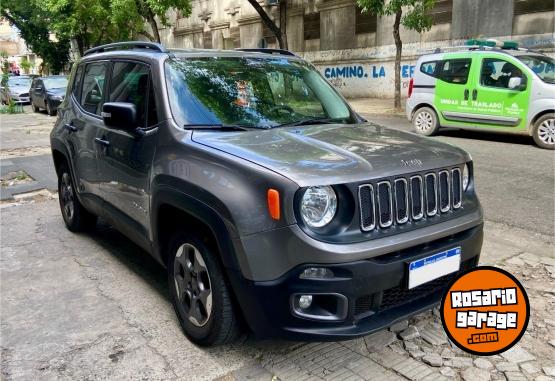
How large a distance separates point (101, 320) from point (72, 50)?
129 ft

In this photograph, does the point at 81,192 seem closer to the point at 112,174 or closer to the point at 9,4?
the point at 112,174

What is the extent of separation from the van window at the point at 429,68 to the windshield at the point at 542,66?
5.81ft

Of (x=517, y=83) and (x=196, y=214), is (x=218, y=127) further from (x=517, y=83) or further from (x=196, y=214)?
(x=517, y=83)

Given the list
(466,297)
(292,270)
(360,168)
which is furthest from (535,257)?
(292,270)

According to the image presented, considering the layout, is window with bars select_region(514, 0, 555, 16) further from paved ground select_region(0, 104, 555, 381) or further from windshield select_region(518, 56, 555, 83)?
paved ground select_region(0, 104, 555, 381)

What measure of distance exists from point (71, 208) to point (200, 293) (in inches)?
113

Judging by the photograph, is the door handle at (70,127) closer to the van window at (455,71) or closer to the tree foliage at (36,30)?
the van window at (455,71)

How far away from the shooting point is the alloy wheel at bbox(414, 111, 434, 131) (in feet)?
36.3

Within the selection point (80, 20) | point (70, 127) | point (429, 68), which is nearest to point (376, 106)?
point (429, 68)

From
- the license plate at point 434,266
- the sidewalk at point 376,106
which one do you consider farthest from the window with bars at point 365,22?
the license plate at point 434,266

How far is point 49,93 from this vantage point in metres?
19.6

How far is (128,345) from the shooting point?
3.13m

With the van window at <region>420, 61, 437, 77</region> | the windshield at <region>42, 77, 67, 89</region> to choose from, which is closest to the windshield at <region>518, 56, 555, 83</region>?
the van window at <region>420, 61, 437, 77</region>

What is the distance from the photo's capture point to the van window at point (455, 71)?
1012cm
